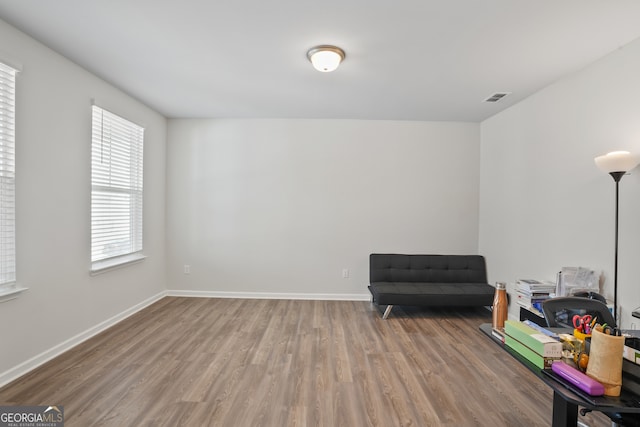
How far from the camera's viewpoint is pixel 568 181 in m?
3.15

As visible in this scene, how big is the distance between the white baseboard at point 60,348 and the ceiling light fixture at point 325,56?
3.32 m

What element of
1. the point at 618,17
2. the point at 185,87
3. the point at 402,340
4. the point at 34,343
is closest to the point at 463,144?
the point at 618,17

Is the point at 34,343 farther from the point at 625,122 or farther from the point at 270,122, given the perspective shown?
the point at 625,122

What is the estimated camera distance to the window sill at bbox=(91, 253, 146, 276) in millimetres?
3379

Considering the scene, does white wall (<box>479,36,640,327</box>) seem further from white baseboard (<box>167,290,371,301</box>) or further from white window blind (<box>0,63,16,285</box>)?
white window blind (<box>0,63,16,285</box>)

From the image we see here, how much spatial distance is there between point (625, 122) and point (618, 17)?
82cm

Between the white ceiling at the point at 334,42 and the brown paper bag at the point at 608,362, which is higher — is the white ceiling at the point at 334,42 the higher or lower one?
the higher one

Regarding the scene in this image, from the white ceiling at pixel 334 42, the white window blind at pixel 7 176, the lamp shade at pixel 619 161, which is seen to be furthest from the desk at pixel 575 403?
the white window blind at pixel 7 176

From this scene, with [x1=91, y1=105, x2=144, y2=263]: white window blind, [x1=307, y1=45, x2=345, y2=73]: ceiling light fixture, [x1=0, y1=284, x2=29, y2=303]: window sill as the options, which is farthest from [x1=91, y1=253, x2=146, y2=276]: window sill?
[x1=307, y1=45, x2=345, y2=73]: ceiling light fixture

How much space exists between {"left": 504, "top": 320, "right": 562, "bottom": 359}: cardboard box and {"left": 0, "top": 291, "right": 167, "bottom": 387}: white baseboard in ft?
10.9

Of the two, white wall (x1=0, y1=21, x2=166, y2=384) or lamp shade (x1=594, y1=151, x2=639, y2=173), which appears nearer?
lamp shade (x1=594, y1=151, x2=639, y2=173)

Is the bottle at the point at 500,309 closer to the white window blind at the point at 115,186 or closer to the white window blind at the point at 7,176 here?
the white window blind at the point at 7,176

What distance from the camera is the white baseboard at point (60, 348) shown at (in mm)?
2445

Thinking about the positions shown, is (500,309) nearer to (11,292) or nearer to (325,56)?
(325,56)
